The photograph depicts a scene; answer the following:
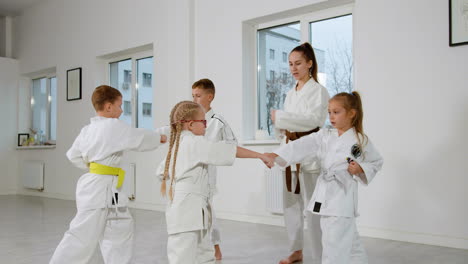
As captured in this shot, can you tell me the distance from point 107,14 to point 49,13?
5.66 feet

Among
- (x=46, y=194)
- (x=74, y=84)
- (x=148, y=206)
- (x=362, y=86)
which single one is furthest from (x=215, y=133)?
(x=46, y=194)

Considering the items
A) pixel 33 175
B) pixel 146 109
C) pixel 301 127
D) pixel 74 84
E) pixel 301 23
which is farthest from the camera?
pixel 33 175

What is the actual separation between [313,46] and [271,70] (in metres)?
0.53

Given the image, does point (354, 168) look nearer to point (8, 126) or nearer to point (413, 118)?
point (413, 118)

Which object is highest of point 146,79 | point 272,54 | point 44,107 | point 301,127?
point 272,54

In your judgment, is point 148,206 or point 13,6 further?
point 13,6

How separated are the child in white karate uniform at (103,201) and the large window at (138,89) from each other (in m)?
3.34

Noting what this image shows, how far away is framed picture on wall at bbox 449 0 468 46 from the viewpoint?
3.06 metres

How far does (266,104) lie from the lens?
4.50 meters

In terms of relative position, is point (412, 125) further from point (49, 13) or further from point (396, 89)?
point (49, 13)

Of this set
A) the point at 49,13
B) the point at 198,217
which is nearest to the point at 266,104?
the point at 198,217

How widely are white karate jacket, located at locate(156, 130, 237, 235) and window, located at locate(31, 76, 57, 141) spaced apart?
6.17 meters

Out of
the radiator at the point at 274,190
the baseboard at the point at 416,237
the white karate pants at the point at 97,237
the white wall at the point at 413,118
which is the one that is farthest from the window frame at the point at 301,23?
the white karate pants at the point at 97,237

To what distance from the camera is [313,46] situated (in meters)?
4.16
